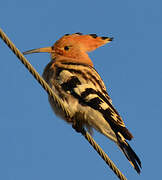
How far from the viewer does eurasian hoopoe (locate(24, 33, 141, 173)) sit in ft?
11.0

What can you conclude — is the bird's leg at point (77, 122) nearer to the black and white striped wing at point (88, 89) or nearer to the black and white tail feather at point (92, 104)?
the black and white tail feather at point (92, 104)

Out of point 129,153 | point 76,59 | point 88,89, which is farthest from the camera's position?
point 76,59

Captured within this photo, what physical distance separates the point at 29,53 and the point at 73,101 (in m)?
1.11

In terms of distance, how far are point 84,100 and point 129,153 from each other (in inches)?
22.4

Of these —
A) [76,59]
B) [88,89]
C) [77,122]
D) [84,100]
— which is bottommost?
[77,122]

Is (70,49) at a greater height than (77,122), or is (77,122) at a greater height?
(70,49)

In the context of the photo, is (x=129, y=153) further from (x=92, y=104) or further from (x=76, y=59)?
(x=76, y=59)

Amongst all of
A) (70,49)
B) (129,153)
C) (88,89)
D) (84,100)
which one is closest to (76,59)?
(70,49)


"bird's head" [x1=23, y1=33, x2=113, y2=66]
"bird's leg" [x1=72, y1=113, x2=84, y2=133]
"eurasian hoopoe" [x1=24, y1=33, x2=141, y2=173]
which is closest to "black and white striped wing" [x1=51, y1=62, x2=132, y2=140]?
"eurasian hoopoe" [x1=24, y1=33, x2=141, y2=173]

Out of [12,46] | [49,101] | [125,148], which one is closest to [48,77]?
[49,101]

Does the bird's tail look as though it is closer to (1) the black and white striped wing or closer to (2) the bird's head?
(1) the black and white striped wing

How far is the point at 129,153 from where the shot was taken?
10.6 ft

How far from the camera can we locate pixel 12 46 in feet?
8.35

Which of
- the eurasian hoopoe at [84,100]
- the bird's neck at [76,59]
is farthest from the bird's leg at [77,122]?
the bird's neck at [76,59]
